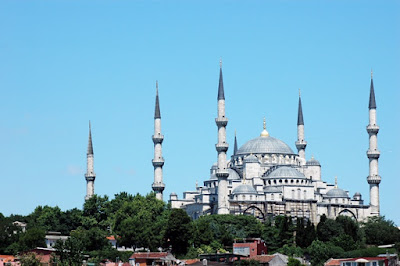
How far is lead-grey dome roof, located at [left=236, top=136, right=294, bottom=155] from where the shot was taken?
4077 inches

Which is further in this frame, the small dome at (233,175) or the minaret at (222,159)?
the small dome at (233,175)

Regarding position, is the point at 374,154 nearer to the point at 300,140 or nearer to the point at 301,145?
the point at 301,145

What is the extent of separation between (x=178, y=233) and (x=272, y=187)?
2335cm

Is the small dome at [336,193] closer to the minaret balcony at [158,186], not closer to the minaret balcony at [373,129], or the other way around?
the minaret balcony at [373,129]

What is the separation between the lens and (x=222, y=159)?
9206 cm

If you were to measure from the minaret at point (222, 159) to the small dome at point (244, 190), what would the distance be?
3339 millimetres

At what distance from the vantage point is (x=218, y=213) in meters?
92.4

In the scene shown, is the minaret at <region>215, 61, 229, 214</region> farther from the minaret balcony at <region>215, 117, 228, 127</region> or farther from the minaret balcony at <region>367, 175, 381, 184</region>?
the minaret balcony at <region>367, 175, 381, 184</region>

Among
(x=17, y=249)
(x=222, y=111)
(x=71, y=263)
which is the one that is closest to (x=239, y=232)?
(x=222, y=111)

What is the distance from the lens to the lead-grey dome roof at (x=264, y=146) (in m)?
104

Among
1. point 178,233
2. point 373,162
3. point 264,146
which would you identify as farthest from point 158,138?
point 178,233

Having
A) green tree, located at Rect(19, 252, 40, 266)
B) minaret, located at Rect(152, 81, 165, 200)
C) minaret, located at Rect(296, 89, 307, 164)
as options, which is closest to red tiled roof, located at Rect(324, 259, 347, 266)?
green tree, located at Rect(19, 252, 40, 266)

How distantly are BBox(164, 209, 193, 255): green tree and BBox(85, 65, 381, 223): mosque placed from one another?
53.0 feet

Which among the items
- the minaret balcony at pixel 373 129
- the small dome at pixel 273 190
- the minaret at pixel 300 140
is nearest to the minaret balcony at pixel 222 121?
the small dome at pixel 273 190
